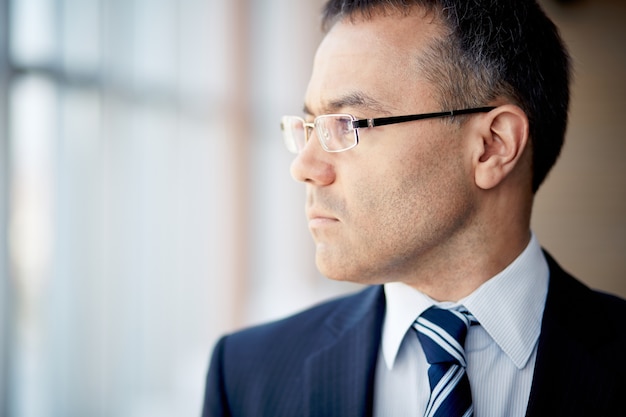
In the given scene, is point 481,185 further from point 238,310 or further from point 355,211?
point 238,310

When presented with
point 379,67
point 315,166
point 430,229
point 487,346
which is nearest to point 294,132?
point 315,166

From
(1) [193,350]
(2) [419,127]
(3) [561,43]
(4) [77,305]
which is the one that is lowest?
(1) [193,350]

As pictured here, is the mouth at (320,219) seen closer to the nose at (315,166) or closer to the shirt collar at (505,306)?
the nose at (315,166)

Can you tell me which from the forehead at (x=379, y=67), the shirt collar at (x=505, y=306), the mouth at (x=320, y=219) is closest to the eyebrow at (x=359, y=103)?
the forehead at (x=379, y=67)

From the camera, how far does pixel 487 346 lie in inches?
56.2

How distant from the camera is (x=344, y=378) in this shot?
146 cm

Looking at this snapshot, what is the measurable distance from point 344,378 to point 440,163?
1.87ft

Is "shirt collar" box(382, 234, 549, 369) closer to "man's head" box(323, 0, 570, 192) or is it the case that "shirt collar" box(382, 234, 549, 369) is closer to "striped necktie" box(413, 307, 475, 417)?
"striped necktie" box(413, 307, 475, 417)

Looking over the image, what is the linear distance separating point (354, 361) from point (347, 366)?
0.02 metres

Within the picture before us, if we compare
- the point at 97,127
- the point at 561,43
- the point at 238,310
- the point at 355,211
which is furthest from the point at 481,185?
the point at 238,310

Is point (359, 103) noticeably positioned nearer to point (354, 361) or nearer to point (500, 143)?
point (500, 143)

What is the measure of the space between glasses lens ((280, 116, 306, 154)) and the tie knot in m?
0.56

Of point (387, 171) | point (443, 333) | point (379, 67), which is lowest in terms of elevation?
point (443, 333)

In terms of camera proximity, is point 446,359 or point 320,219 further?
point 320,219
